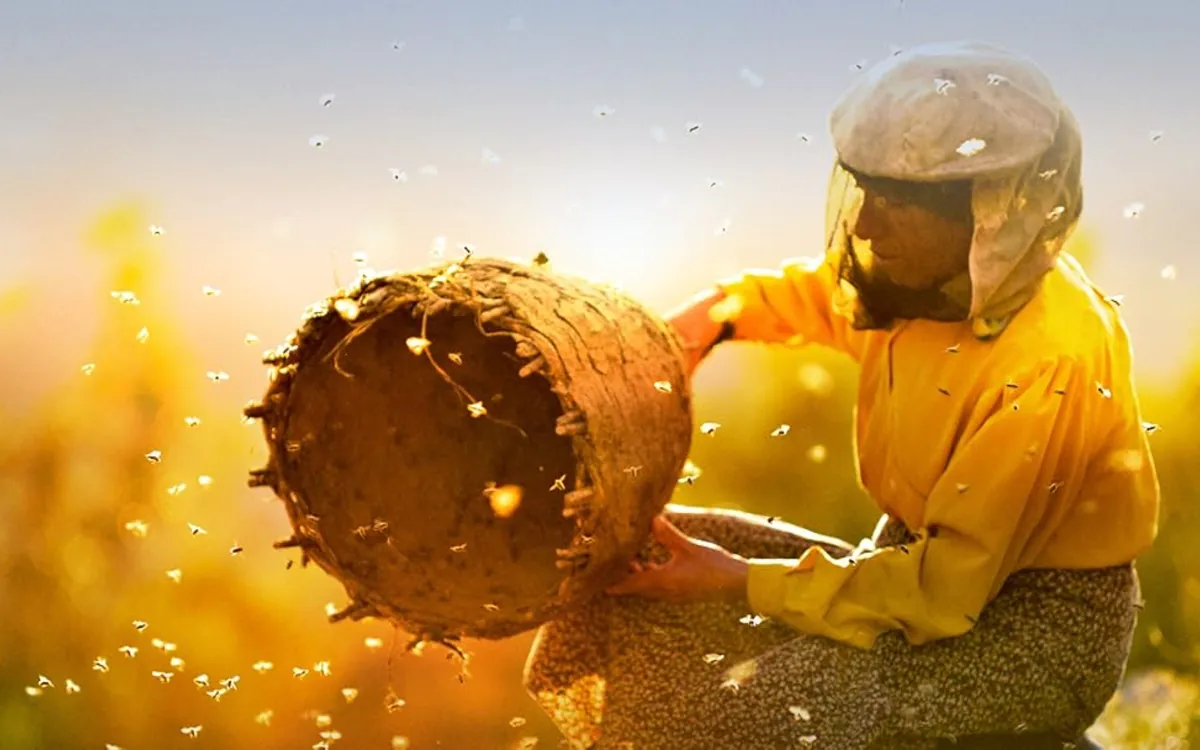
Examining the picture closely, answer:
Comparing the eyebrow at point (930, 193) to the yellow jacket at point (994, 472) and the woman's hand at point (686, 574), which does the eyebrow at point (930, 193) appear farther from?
the woman's hand at point (686, 574)

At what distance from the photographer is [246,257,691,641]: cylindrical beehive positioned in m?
1.66

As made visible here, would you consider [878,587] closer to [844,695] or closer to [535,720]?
[844,695]

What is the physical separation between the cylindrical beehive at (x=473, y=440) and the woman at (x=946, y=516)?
6.4 inches

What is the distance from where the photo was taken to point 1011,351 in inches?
66.6

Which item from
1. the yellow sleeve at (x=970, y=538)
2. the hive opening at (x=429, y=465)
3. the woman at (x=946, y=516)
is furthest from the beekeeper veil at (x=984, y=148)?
the hive opening at (x=429, y=465)

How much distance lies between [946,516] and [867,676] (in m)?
0.27

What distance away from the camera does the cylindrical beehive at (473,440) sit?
166 centimetres

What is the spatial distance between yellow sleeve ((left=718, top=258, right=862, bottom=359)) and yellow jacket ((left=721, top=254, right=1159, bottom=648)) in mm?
255

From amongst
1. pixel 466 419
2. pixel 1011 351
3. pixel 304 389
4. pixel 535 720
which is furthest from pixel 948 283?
pixel 535 720

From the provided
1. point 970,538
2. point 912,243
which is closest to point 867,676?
point 970,538

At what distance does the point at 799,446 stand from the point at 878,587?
1.28 m

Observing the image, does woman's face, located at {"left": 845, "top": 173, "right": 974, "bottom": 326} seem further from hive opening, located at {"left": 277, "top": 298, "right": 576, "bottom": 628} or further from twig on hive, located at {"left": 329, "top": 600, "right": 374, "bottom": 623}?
twig on hive, located at {"left": 329, "top": 600, "right": 374, "bottom": 623}

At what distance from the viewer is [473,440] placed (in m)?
2.02

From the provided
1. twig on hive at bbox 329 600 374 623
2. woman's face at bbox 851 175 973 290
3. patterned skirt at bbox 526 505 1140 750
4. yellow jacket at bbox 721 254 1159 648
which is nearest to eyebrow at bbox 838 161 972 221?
woman's face at bbox 851 175 973 290
